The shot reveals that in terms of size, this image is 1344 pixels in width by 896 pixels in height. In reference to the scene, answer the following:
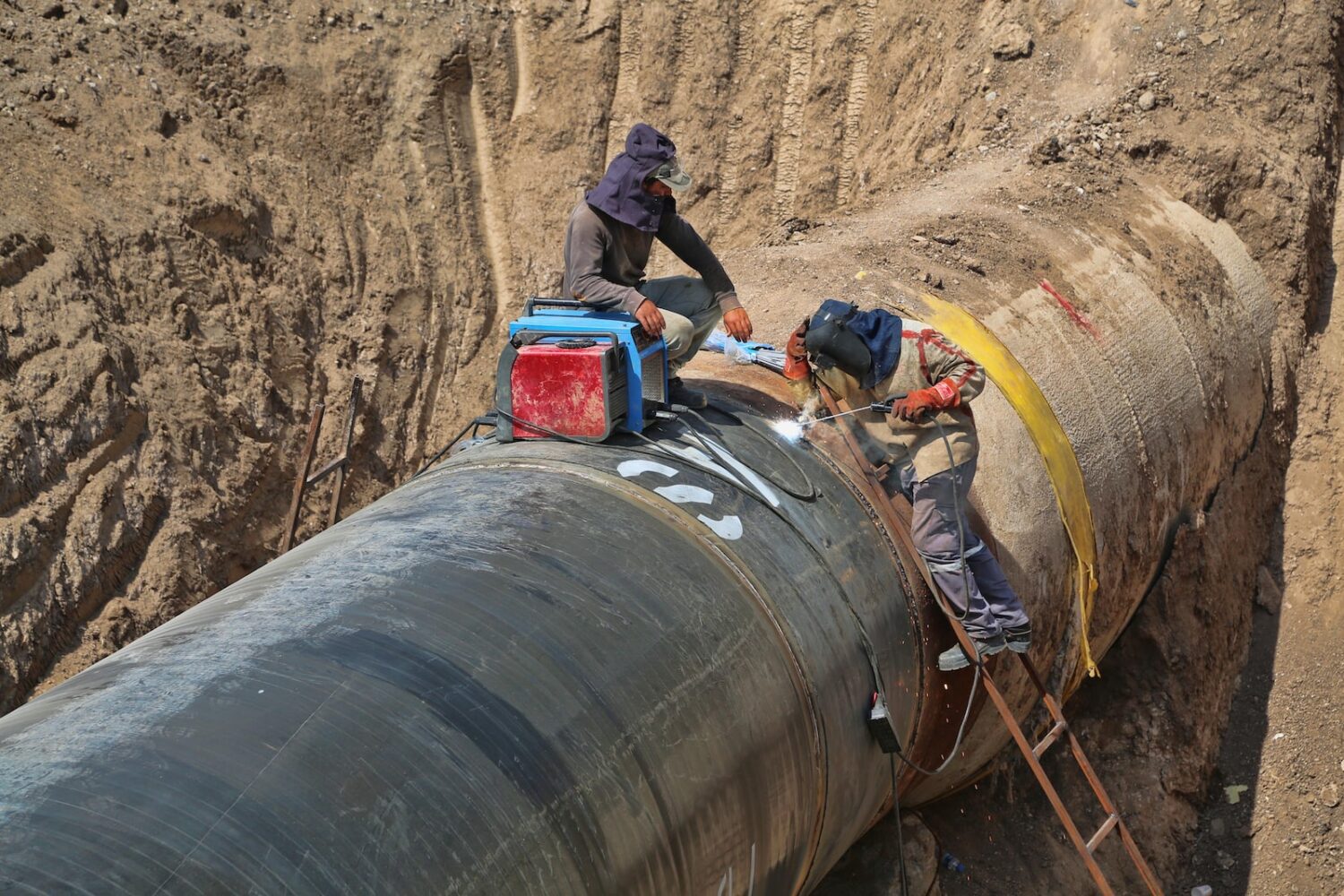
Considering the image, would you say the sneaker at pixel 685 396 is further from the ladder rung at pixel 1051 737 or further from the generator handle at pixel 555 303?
the ladder rung at pixel 1051 737

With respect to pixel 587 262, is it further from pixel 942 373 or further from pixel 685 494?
pixel 942 373

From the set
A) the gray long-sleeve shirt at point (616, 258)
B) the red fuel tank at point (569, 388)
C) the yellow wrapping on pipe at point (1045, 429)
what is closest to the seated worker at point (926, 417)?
the gray long-sleeve shirt at point (616, 258)

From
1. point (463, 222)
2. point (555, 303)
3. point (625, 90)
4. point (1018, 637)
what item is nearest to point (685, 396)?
point (555, 303)

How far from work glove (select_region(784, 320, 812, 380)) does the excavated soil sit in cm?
113

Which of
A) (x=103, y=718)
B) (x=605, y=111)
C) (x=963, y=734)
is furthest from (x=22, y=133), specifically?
(x=963, y=734)

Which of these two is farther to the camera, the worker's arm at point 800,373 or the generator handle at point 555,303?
the worker's arm at point 800,373

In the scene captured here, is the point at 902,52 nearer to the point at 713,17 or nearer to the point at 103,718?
the point at 713,17

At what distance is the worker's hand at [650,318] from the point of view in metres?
5.14

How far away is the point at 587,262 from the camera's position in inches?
221

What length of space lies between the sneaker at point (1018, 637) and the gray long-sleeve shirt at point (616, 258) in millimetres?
2026

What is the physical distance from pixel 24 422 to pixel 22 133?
7.80 feet

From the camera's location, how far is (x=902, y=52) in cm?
1201

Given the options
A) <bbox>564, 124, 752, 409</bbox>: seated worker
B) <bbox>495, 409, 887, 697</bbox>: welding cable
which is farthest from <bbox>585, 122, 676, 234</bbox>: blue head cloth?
<bbox>495, 409, 887, 697</bbox>: welding cable

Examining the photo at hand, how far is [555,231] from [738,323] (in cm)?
613
